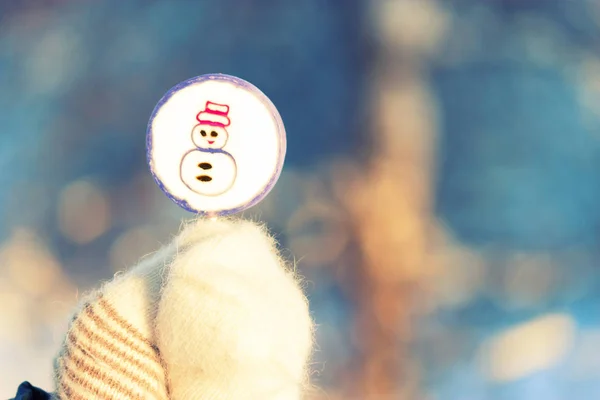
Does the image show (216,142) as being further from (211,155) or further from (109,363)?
(109,363)

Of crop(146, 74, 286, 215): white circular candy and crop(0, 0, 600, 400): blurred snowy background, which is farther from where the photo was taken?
crop(0, 0, 600, 400): blurred snowy background

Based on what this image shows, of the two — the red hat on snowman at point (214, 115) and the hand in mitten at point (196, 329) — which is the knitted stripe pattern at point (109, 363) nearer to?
the hand in mitten at point (196, 329)

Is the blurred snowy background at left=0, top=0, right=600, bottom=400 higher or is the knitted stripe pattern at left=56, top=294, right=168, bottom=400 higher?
the blurred snowy background at left=0, top=0, right=600, bottom=400

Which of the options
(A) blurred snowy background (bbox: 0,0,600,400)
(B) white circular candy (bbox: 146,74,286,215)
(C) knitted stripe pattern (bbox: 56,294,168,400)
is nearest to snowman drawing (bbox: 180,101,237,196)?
(B) white circular candy (bbox: 146,74,286,215)

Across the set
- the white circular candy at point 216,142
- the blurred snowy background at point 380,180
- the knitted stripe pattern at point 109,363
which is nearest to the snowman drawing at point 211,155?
the white circular candy at point 216,142

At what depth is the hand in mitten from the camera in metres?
0.43

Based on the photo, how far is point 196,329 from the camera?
433mm

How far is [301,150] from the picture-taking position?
5.82ft

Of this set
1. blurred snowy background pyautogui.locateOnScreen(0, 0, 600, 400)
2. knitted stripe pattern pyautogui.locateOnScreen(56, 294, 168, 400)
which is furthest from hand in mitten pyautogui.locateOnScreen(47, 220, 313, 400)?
blurred snowy background pyautogui.locateOnScreen(0, 0, 600, 400)

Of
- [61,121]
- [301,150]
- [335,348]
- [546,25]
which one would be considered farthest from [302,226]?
[546,25]

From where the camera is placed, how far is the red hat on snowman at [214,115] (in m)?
0.52

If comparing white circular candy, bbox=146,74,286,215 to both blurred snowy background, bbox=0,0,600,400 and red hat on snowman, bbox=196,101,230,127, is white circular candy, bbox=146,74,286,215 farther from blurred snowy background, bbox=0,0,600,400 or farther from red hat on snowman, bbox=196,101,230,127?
blurred snowy background, bbox=0,0,600,400

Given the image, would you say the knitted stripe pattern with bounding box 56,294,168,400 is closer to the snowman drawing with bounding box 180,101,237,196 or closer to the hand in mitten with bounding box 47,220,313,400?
the hand in mitten with bounding box 47,220,313,400

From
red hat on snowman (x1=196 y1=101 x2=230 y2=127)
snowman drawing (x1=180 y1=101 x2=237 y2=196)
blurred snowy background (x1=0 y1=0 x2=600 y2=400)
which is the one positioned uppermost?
blurred snowy background (x1=0 y1=0 x2=600 y2=400)
